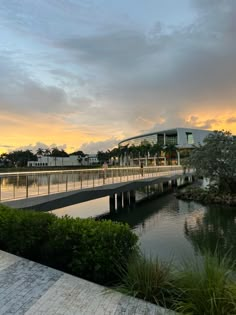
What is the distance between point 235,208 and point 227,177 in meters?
4.05

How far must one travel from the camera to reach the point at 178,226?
1892cm

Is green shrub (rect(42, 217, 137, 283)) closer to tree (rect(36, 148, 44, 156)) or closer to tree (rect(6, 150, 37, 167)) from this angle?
tree (rect(6, 150, 37, 167))

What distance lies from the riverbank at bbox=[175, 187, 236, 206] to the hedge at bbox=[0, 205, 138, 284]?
23.7 m

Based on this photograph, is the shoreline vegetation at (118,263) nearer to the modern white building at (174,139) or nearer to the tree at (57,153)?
the modern white building at (174,139)

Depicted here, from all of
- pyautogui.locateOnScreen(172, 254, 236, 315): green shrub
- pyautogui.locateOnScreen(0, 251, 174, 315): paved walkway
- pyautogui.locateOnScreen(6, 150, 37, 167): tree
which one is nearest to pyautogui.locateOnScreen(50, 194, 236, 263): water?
pyautogui.locateOnScreen(172, 254, 236, 315): green shrub

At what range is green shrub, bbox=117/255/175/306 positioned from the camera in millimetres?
4543

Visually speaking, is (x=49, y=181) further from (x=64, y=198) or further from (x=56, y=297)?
(x=56, y=297)

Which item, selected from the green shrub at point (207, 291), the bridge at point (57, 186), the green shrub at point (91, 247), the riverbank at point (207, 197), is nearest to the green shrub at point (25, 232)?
the green shrub at point (91, 247)

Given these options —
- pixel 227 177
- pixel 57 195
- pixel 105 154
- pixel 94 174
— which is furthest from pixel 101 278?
pixel 105 154

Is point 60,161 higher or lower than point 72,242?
higher

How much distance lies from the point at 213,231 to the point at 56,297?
14.7m

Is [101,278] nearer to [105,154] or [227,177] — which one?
[227,177]

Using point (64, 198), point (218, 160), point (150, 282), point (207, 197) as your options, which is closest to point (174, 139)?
point (207, 197)

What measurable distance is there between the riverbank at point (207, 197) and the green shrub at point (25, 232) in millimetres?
23709
